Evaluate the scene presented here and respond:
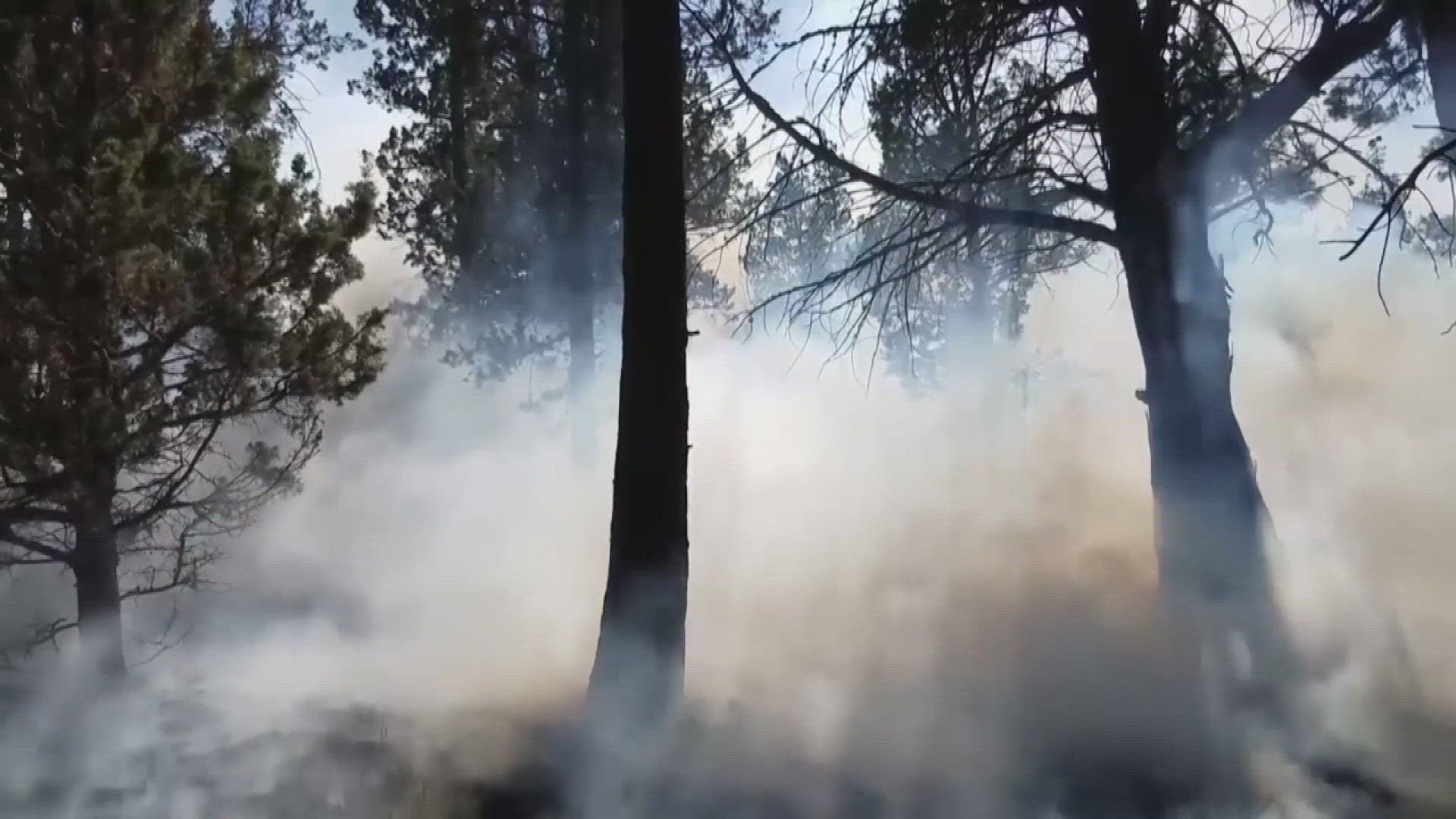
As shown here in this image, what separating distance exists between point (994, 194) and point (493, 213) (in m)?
6.98

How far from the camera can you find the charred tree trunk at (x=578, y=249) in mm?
11125

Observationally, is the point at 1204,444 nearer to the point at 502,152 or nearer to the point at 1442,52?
the point at 1442,52

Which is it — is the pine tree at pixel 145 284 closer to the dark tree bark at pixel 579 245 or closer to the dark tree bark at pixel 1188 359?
the dark tree bark at pixel 579 245

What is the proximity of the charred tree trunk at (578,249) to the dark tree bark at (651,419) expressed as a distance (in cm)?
627

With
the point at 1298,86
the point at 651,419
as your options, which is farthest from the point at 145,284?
the point at 1298,86

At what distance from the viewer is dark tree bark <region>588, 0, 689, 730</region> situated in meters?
5.08

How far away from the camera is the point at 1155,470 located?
606cm

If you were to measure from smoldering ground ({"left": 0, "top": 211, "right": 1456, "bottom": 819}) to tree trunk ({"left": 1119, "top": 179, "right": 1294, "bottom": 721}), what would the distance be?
393mm

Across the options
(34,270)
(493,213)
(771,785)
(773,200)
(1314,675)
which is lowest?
(771,785)

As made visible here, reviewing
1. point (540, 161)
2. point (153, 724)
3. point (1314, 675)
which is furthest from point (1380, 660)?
point (540, 161)

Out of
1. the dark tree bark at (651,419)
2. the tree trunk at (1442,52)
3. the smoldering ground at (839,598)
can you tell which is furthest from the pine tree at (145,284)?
the tree trunk at (1442,52)

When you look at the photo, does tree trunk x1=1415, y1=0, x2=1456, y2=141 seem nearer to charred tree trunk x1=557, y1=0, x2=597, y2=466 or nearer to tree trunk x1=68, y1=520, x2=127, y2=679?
tree trunk x1=68, y1=520, x2=127, y2=679

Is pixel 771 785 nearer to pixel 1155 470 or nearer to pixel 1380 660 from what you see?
pixel 1155 470

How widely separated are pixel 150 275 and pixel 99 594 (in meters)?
2.13
